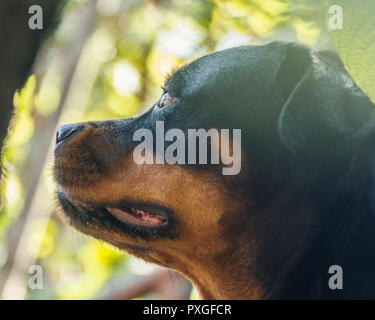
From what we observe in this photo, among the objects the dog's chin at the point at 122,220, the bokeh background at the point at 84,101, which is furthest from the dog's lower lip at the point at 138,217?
the bokeh background at the point at 84,101

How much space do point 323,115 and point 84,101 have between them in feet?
14.4

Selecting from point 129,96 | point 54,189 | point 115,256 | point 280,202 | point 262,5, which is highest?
point 129,96

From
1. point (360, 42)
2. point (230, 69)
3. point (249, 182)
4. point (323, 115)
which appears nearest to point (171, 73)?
point (230, 69)

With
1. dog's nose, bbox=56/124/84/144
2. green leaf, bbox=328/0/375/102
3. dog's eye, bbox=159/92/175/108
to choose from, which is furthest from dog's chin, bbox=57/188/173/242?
green leaf, bbox=328/0/375/102

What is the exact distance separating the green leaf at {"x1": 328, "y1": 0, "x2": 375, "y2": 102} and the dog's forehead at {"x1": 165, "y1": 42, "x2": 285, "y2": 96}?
1.50 m

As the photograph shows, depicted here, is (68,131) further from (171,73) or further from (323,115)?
→ (323,115)

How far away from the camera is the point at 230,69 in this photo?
288 centimetres

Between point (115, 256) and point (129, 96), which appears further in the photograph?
point (115, 256)

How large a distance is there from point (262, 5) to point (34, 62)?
1.48 m

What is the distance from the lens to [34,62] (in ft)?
4.93

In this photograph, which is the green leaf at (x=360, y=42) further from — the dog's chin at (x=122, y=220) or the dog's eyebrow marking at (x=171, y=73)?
the dog's eyebrow marking at (x=171, y=73)

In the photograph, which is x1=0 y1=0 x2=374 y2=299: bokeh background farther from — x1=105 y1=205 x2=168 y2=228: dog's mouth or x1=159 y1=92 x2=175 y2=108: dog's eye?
x1=105 y1=205 x2=168 y2=228: dog's mouth
